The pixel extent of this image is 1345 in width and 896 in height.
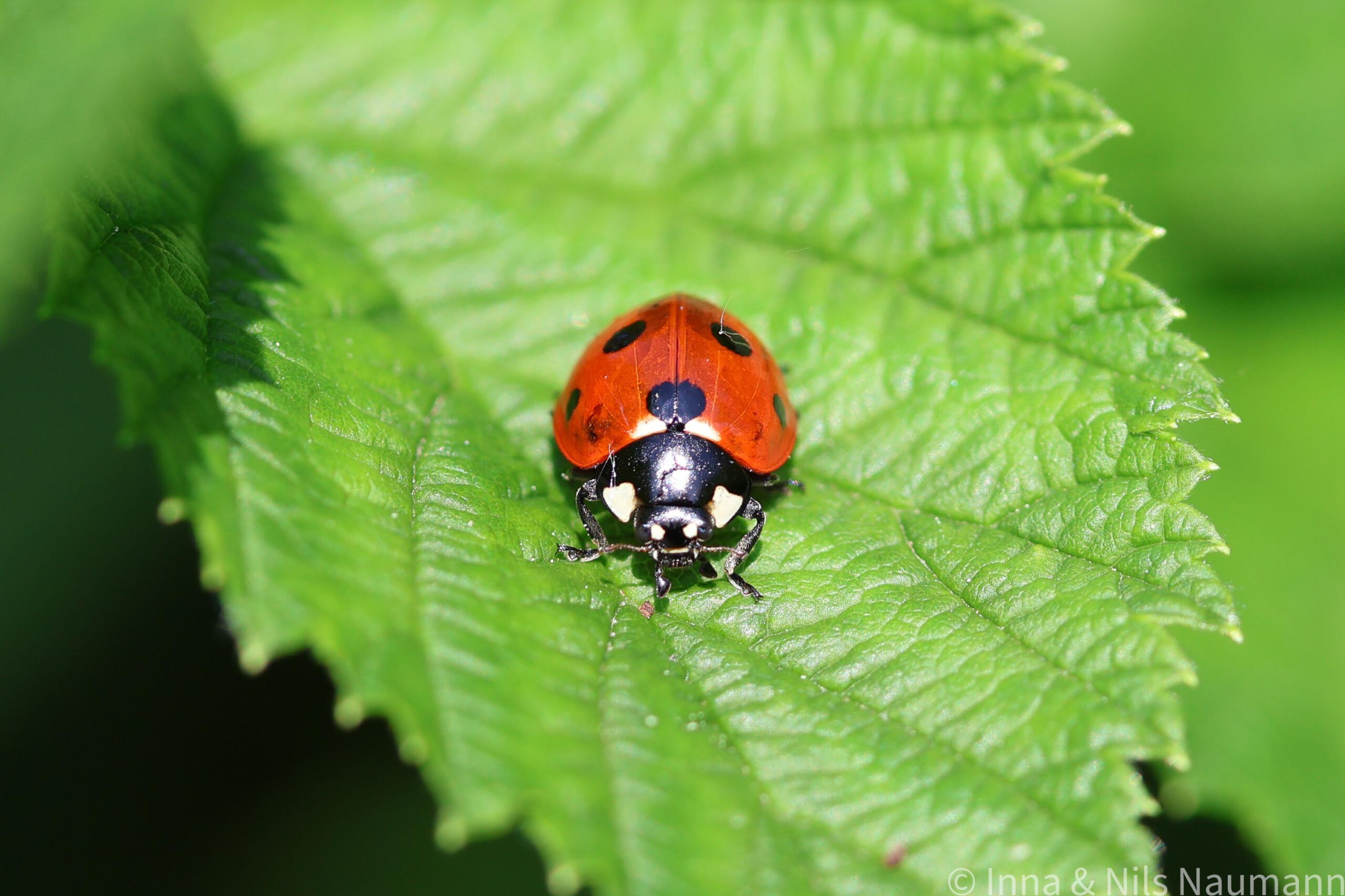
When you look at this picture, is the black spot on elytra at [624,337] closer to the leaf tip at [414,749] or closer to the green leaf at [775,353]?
the green leaf at [775,353]

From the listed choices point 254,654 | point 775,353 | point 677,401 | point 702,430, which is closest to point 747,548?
point 702,430

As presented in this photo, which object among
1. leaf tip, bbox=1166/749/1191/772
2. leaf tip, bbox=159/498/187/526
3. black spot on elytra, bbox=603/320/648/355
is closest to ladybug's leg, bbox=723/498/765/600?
black spot on elytra, bbox=603/320/648/355

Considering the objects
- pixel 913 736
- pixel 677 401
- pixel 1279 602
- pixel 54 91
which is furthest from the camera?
pixel 1279 602

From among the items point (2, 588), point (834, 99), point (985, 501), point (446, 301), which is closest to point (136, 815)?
point (2, 588)

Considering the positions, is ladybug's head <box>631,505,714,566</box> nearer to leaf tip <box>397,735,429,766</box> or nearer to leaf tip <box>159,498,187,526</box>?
leaf tip <box>397,735,429,766</box>

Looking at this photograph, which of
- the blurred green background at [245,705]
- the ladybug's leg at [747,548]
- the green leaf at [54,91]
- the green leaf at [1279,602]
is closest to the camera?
the green leaf at [54,91]

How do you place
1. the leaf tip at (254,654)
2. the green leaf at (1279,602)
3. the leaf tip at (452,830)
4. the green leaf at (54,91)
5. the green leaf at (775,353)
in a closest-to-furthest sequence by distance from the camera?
the green leaf at (54,91), the leaf tip at (452,830), the leaf tip at (254,654), the green leaf at (775,353), the green leaf at (1279,602)

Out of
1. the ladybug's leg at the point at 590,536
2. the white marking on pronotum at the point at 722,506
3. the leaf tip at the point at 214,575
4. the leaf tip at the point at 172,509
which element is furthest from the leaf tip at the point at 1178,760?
the leaf tip at the point at 172,509

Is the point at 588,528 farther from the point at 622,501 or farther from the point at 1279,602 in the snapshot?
the point at 1279,602
